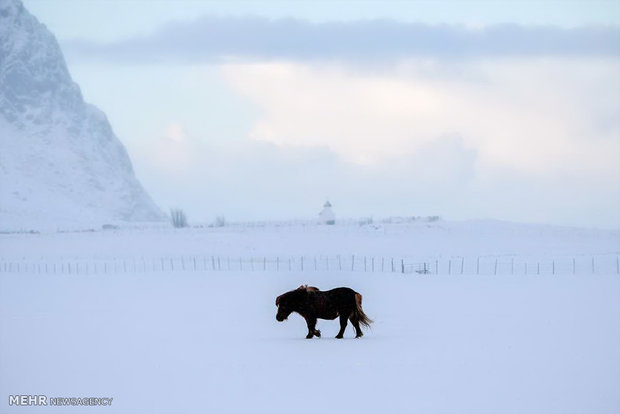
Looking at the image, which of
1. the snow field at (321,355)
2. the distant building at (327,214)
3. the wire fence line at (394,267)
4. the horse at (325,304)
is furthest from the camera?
the distant building at (327,214)

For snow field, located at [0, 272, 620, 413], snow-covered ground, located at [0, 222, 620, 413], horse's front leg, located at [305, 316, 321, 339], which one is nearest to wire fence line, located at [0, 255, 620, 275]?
snow-covered ground, located at [0, 222, 620, 413]

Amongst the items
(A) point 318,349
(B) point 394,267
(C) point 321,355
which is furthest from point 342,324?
(B) point 394,267

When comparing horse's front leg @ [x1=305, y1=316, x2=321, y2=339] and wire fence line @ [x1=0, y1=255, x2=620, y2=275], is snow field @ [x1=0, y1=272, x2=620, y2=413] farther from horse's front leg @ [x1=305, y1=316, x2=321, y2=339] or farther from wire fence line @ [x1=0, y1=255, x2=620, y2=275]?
wire fence line @ [x1=0, y1=255, x2=620, y2=275]

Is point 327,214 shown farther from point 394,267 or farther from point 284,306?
point 284,306

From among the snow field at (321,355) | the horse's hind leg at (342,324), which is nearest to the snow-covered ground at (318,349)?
the snow field at (321,355)

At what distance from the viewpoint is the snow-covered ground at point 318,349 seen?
1311 cm

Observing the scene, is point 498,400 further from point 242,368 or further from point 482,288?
point 482,288

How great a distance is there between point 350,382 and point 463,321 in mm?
9185

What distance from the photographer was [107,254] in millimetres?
84000

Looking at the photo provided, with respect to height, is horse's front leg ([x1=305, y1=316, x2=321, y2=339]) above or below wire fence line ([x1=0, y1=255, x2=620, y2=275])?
above

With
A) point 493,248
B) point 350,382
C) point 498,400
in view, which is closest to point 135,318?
point 350,382

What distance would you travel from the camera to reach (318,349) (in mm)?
17828

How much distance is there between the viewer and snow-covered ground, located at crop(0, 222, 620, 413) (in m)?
13.1

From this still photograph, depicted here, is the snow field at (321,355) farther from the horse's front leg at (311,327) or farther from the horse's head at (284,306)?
the horse's head at (284,306)
